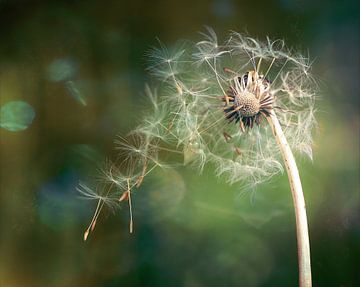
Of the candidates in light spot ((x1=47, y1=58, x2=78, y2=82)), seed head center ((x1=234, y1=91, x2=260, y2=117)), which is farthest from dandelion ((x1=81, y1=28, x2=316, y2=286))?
light spot ((x1=47, y1=58, x2=78, y2=82))

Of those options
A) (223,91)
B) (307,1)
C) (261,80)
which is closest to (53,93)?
(223,91)

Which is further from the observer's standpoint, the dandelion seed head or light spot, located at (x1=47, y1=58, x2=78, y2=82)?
light spot, located at (x1=47, y1=58, x2=78, y2=82)

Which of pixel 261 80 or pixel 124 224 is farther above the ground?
pixel 261 80

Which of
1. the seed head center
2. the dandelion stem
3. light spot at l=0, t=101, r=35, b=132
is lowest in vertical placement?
the dandelion stem

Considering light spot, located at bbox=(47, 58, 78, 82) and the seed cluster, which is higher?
light spot, located at bbox=(47, 58, 78, 82)

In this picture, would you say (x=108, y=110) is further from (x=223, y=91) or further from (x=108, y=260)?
(x=108, y=260)

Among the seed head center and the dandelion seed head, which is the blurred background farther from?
the seed head center
